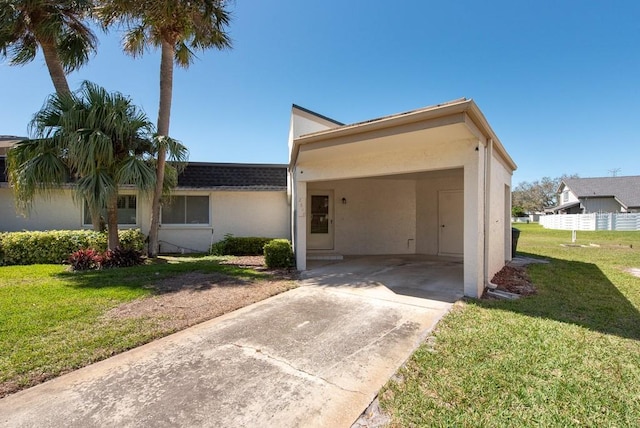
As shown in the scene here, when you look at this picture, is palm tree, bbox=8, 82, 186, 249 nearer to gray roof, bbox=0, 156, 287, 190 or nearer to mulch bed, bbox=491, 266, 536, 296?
gray roof, bbox=0, 156, 287, 190

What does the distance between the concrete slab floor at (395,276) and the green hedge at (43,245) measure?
7203 mm

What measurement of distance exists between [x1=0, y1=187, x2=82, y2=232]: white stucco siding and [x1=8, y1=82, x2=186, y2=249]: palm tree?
4037 millimetres

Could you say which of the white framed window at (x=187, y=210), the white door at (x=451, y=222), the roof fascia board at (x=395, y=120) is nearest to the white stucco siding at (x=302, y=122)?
the white framed window at (x=187, y=210)

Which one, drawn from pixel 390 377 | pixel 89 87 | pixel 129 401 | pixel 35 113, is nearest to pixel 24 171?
pixel 35 113

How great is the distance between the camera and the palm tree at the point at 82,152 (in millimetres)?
7348

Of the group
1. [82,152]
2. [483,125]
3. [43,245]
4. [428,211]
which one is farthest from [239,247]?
[483,125]

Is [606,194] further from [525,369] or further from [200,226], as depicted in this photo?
[525,369]

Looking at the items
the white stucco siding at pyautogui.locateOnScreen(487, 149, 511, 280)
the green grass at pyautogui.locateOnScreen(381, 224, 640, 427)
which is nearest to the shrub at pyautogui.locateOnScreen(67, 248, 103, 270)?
the green grass at pyautogui.locateOnScreen(381, 224, 640, 427)

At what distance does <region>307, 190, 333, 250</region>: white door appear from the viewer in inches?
443

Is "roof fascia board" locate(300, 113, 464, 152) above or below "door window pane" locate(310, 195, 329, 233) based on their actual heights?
above

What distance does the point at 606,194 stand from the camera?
36.5 metres

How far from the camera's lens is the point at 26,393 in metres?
2.65

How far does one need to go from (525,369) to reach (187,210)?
12117 mm

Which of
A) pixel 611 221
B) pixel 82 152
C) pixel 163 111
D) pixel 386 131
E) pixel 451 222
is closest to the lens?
pixel 386 131
